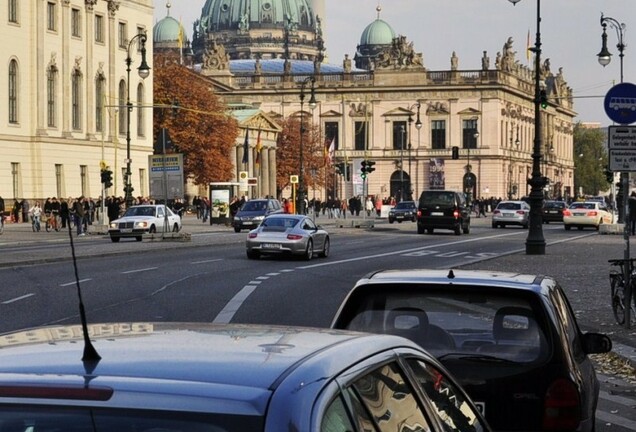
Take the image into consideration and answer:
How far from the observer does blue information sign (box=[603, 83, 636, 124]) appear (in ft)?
68.4

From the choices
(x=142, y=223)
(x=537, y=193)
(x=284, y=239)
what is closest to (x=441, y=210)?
(x=142, y=223)

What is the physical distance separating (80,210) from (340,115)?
108 meters

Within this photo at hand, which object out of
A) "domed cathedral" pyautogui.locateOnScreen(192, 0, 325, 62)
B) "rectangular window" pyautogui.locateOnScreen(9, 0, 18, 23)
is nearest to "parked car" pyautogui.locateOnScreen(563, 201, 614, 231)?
"rectangular window" pyautogui.locateOnScreen(9, 0, 18, 23)

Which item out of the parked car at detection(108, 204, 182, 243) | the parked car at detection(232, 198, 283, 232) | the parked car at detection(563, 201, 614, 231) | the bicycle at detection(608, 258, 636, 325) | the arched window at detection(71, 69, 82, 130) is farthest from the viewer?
the arched window at detection(71, 69, 82, 130)

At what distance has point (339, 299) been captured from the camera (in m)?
24.2

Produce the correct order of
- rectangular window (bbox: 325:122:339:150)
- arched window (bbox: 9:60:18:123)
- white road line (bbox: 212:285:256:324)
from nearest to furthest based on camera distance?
white road line (bbox: 212:285:256:324) → arched window (bbox: 9:60:18:123) → rectangular window (bbox: 325:122:339:150)

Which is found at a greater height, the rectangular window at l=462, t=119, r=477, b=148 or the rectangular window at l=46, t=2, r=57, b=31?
the rectangular window at l=46, t=2, r=57, b=31

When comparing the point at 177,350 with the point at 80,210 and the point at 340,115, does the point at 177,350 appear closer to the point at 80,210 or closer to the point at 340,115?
the point at 80,210

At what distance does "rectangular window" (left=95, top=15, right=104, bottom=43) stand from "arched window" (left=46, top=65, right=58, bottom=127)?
565 cm

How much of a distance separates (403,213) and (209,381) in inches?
3692

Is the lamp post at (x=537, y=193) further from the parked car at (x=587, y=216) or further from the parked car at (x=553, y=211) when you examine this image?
the parked car at (x=553, y=211)

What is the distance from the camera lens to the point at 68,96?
82.4 meters

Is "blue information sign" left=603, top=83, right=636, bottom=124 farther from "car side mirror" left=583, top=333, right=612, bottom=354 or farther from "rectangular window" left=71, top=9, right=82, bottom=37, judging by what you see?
"rectangular window" left=71, top=9, right=82, bottom=37

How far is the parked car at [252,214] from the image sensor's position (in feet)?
226
